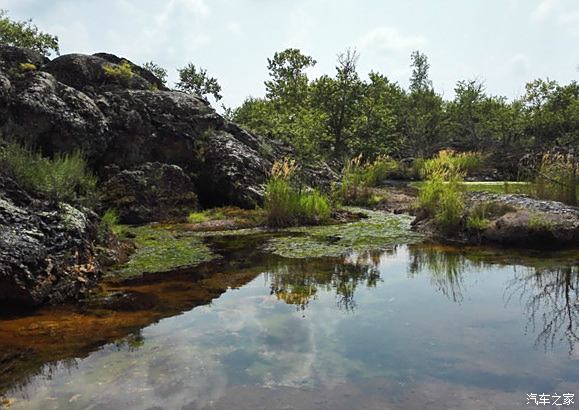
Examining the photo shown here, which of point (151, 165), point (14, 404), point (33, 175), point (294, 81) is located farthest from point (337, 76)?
point (14, 404)

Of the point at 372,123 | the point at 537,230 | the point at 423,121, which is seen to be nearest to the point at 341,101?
the point at 372,123

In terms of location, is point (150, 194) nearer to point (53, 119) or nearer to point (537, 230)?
point (53, 119)

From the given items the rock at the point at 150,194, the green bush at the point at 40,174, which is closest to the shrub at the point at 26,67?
the rock at the point at 150,194

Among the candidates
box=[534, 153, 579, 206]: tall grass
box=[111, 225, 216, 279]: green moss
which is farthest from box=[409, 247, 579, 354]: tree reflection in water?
box=[534, 153, 579, 206]: tall grass

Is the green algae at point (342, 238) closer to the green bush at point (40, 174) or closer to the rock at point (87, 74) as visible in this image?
the green bush at point (40, 174)

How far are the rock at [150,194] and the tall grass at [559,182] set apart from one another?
928 centimetres

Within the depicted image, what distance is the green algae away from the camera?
29.6 ft

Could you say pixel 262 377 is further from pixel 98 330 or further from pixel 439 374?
pixel 98 330

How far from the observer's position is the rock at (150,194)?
12.6m

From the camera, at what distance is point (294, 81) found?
119ft

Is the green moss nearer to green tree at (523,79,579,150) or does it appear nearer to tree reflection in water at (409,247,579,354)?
tree reflection in water at (409,247,579,354)

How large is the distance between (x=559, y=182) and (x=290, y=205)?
662cm

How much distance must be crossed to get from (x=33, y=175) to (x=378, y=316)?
5.85m

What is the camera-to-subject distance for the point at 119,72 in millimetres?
16469
